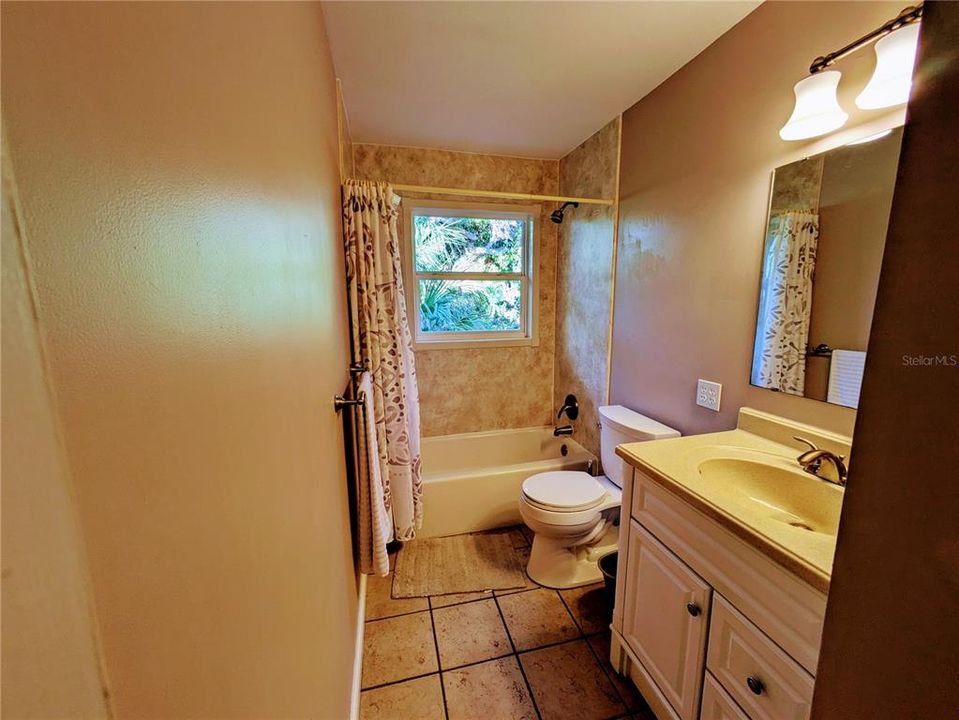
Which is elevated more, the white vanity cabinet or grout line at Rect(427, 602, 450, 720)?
the white vanity cabinet

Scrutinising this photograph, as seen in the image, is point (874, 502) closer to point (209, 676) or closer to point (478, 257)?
point (209, 676)

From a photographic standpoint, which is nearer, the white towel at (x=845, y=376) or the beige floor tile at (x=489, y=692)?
the white towel at (x=845, y=376)

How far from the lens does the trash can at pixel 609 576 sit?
1766 mm

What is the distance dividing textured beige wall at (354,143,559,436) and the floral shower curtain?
1.68 m

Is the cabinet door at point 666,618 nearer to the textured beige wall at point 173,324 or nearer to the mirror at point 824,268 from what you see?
the mirror at point 824,268

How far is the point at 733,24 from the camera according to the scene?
1.45 meters

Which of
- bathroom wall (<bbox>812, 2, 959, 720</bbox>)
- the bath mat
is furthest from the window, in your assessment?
bathroom wall (<bbox>812, 2, 959, 720</bbox>)

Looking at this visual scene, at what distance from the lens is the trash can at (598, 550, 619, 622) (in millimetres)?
1766

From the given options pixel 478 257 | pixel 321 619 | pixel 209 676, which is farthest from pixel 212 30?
pixel 478 257

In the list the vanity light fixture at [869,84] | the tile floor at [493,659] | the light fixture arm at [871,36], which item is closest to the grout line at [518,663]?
the tile floor at [493,659]

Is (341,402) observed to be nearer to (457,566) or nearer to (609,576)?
(457,566)

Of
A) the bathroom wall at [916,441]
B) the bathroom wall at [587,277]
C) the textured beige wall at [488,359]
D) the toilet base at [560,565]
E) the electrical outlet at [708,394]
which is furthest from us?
the textured beige wall at [488,359]

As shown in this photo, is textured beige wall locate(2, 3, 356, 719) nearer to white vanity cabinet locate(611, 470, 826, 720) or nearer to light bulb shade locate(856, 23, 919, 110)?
white vanity cabinet locate(611, 470, 826, 720)

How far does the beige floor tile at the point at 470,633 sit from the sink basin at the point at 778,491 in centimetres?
109
